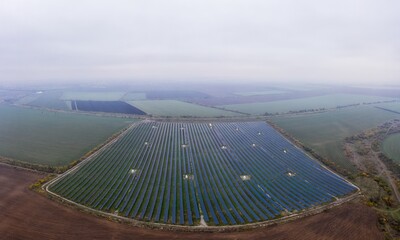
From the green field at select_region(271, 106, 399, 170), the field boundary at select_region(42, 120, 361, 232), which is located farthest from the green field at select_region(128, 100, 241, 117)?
the field boundary at select_region(42, 120, 361, 232)

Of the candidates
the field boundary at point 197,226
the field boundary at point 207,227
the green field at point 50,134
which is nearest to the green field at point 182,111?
the green field at point 50,134

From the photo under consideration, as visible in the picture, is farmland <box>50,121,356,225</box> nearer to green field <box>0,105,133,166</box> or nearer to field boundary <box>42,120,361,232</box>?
field boundary <box>42,120,361,232</box>

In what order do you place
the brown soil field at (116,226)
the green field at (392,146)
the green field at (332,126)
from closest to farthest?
1. the brown soil field at (116,226)
2. the green field at (392,146)
3. the green field at (332,126)

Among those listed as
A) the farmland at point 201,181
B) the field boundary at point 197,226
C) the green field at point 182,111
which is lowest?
the field boundary at point 197,226

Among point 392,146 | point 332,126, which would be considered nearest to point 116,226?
point 392,146

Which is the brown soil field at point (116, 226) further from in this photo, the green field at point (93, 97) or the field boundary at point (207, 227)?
the green field at point (93, 97)

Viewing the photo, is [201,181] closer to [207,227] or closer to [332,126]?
[207,227]
